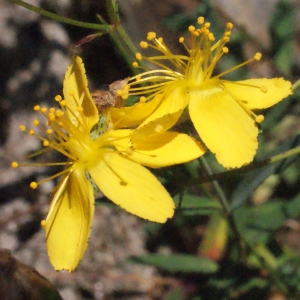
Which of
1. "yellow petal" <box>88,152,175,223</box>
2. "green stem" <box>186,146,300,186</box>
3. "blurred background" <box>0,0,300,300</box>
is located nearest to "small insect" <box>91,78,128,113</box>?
"yellow petal" <box>88,152,175,223</box>

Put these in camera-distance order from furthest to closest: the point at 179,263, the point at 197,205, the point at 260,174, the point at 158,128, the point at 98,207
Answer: the point at 98,207 → the point at 179,263 → the point at 197,205 → the point at 260,174 → the point at 158,128

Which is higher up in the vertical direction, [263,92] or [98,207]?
[263,92]

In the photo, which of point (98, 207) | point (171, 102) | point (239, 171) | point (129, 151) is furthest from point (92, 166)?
point (98, 207)

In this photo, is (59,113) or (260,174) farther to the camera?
(260,174)

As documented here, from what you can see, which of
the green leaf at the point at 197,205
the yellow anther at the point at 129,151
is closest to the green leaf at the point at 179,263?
the green leaf at the point at 197,205

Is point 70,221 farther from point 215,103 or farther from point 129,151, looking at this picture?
point 215,103

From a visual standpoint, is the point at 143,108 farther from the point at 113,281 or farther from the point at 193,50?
the point at 113,281

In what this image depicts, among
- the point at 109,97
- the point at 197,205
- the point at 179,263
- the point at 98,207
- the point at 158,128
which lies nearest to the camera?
the point at 158,128

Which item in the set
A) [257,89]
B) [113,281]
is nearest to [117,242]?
[113,281]

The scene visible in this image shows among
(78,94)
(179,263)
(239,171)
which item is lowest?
(179,263)
